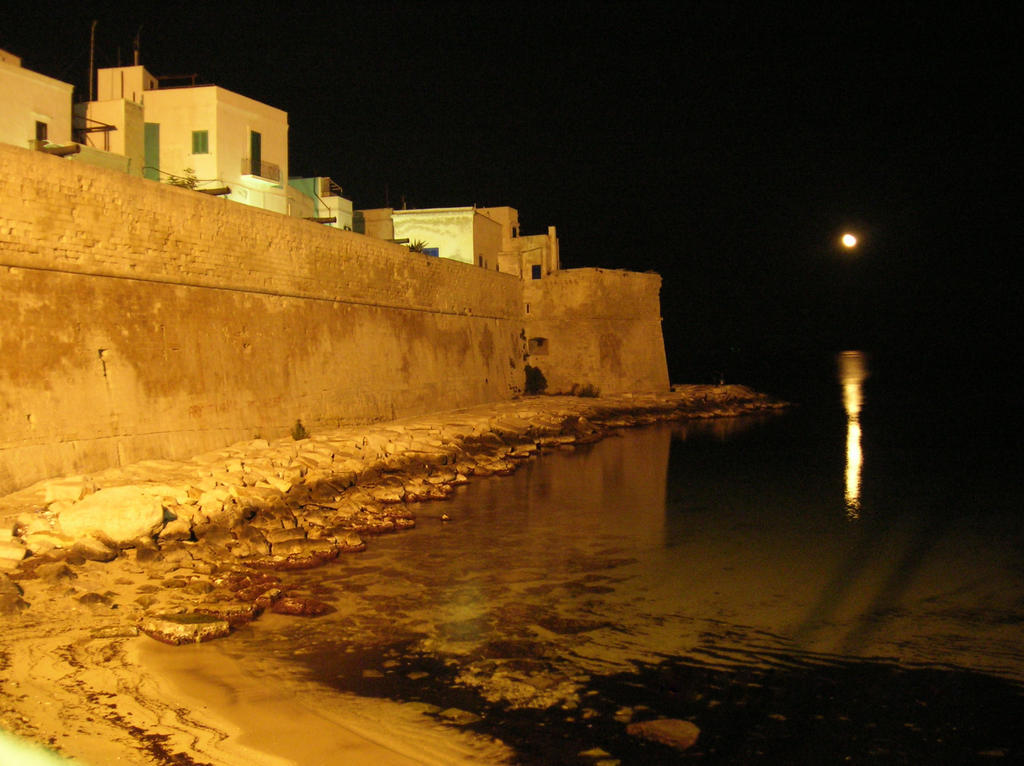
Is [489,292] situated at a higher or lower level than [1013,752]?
higher

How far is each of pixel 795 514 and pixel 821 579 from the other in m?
3.67

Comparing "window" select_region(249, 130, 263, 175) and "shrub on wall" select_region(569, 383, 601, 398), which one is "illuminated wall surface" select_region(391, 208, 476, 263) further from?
"window" select_region(249, 130, 263, 175)

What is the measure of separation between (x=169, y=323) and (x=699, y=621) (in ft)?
24.3

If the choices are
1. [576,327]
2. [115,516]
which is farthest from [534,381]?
[115,516]

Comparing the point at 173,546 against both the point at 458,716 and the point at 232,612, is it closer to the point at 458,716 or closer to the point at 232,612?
the point at 232,612

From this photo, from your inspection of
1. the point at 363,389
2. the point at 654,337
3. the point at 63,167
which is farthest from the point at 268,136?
the point at 654,337

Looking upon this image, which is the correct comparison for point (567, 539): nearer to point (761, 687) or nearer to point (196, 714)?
point (761, 687)

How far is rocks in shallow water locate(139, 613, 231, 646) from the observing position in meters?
6.06

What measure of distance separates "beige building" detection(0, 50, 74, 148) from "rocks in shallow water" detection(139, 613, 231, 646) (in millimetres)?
11269

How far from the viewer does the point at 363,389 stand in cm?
1548

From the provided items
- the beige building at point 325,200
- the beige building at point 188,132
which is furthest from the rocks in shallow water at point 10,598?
the beige building at point 325,200

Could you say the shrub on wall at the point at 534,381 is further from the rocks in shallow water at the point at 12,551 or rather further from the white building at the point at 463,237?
the rocks in shallow water at the point at 12,551

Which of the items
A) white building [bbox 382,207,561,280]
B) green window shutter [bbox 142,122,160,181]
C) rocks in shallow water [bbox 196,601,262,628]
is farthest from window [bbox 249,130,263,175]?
rocks in shallow water [bbox 196,601,262,628]

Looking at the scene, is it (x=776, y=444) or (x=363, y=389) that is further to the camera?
(x=776, y=444)
